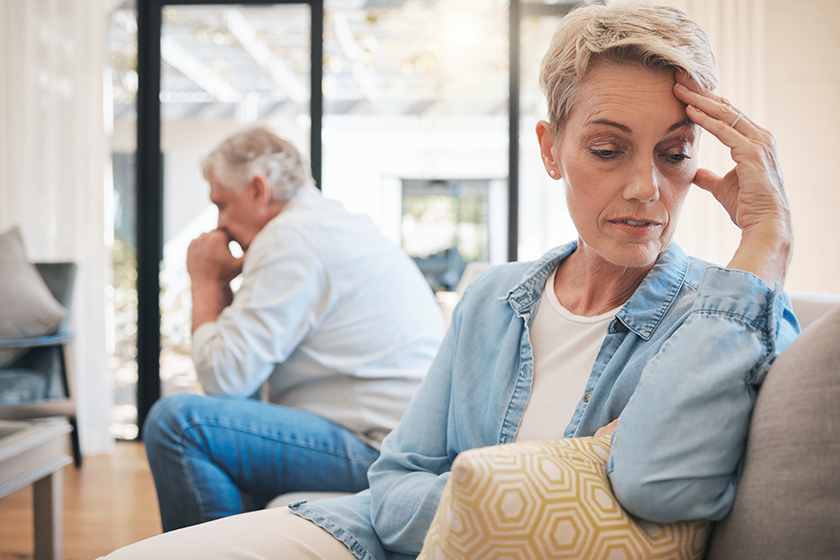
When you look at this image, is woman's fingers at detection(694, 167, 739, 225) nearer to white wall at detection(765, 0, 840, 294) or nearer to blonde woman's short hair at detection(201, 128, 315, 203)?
blonde woman's short hair at detection(201, 128, 315, 203)

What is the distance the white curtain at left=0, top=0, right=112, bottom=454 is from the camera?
330 centimetres

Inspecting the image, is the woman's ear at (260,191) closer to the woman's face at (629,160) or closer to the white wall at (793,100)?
the woman's face at (629,160)

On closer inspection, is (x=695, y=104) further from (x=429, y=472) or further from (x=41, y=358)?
(x=41, y=358)

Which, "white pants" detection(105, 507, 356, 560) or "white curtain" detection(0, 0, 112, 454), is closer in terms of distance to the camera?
"white pants" detection(105, 507, 356, 560)

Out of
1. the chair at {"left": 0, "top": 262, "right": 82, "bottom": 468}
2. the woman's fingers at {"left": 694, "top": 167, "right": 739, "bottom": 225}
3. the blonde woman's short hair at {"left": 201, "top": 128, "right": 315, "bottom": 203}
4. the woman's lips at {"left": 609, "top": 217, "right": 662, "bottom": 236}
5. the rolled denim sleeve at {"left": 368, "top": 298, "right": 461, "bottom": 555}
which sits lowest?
the chair at {"left": 0, "top": 262, "right": 82, "bottom": 468}

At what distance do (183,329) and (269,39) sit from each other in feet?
5.76

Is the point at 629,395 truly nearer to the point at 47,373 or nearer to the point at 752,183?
the point at 752,183

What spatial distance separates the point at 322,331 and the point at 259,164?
1.83ft

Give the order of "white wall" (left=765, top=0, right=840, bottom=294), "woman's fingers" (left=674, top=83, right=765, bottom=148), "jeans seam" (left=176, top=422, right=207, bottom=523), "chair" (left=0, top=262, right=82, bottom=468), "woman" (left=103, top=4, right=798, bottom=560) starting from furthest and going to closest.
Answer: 1. "white wall" (left=765, top=0, right=840, bottom=294)
2. "chair" (left=0, top=262, right=82, bottom=468)
3. "jeans seam" (left=176, top=422, right=207, bottom=523)
4. "woman's fingers" (left=674, top=83, right=765, bottom=148)
5. "woman" (left=103, top=4, right=798, bottom=560)

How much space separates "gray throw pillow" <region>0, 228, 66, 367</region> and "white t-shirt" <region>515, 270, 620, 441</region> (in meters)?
2.61

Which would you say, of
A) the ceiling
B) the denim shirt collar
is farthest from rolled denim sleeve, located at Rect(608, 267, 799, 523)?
the ceiling

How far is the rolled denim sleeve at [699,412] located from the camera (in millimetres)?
566

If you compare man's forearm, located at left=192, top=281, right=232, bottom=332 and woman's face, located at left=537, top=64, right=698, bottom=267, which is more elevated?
woman's face, located at left=537, top=64, right=698, bottom=267

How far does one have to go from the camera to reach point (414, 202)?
12.4ft
